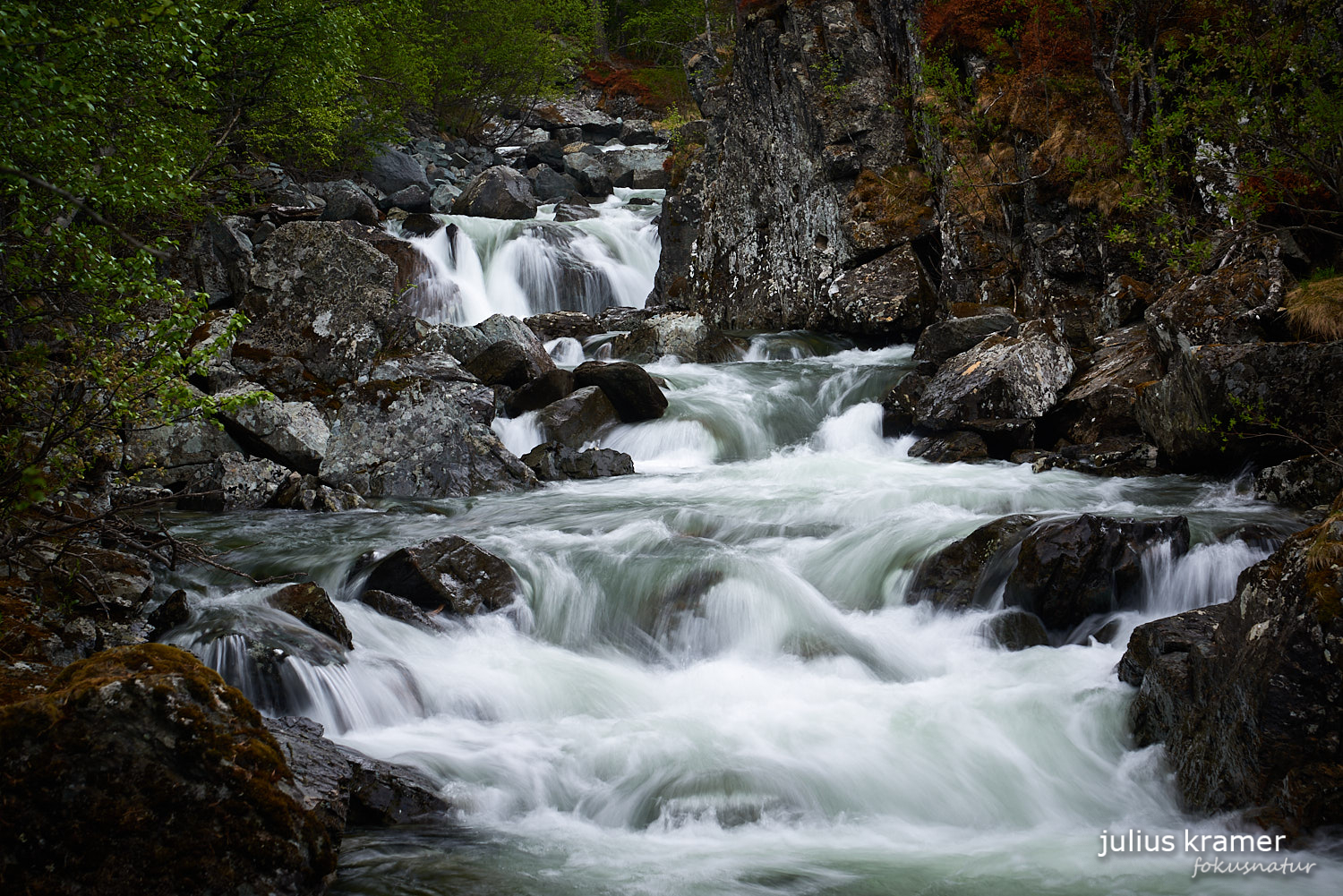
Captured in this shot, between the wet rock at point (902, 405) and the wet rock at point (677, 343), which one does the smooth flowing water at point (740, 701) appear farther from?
the wet rock at point (677, 343)

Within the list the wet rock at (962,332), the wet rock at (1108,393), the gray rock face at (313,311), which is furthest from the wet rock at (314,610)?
the wet rock at (962,332)

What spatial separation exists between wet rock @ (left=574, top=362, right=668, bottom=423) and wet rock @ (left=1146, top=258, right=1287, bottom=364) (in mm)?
7076

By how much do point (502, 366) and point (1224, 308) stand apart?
9971 mm

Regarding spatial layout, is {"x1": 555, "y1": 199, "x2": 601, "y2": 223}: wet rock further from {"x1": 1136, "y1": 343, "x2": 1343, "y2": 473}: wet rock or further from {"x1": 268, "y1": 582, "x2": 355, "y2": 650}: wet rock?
{"x1": 268, "y1": 582, "x2": 355, "y2": 650}: wet rock

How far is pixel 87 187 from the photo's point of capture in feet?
19.7

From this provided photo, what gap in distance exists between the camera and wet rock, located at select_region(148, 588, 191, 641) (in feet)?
18.5

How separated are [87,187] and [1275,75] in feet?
39.5

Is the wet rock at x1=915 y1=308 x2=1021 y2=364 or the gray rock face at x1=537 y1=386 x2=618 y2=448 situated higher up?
Result: the wet rock at x1=915 y1=308 x2=1021 y2=364

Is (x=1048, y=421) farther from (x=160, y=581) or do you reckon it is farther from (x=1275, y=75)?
(x=160, y=581)

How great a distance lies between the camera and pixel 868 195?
57.1 feet

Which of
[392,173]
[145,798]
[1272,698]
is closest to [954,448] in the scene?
[1272,698]

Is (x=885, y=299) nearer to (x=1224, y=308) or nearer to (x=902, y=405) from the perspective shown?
(x=902, y=405)

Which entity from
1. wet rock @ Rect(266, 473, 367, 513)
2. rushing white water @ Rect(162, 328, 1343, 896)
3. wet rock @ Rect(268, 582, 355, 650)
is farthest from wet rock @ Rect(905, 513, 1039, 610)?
wet rock @ Rect(266, 473, 367, 513)

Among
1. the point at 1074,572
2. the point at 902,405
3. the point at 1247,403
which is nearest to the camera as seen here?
the point at 1074,572
